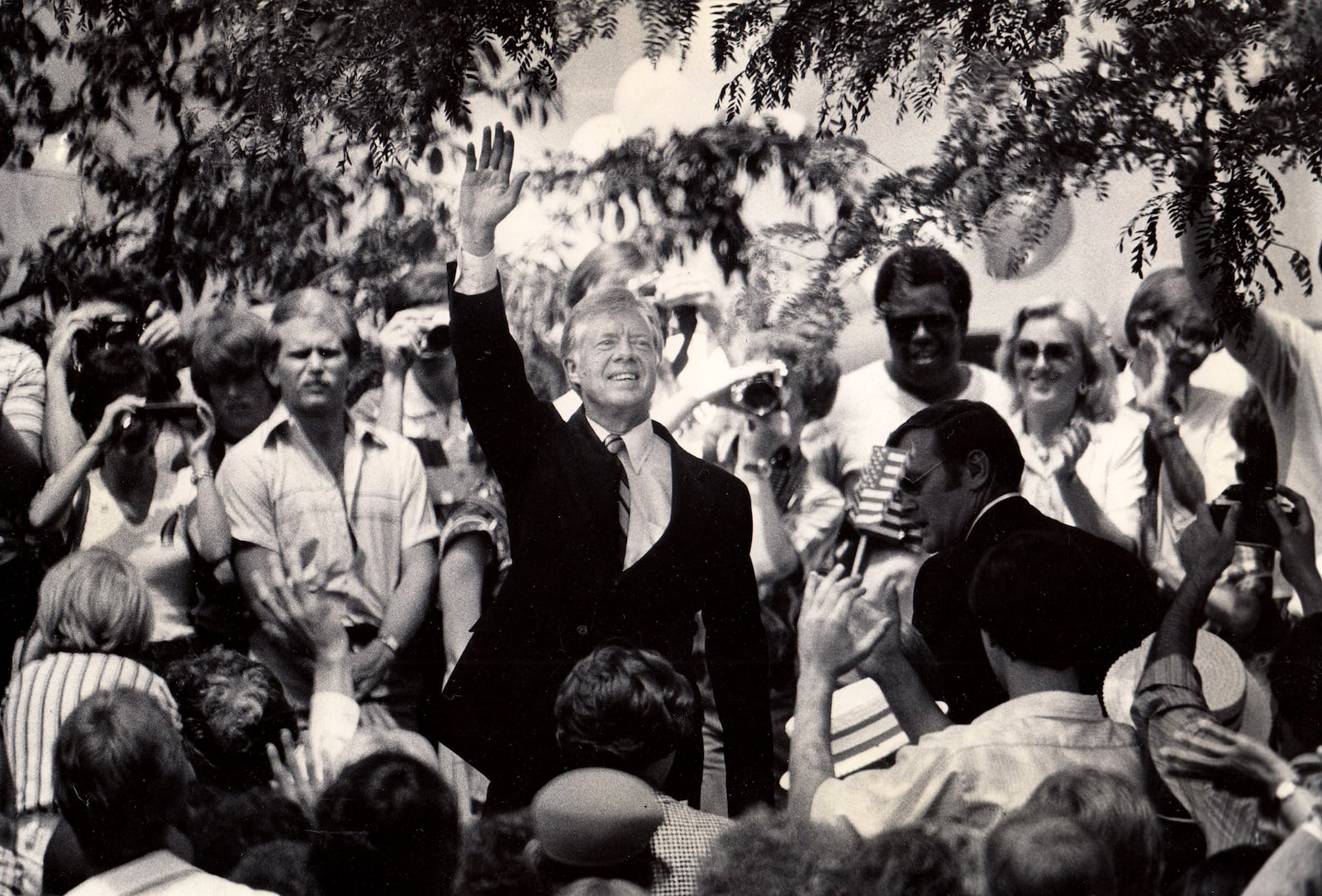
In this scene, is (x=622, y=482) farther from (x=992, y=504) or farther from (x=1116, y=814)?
(x=1116, y=814)

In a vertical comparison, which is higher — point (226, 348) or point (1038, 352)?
point (226, 348)

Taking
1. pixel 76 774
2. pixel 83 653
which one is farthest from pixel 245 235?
pixel 76 774

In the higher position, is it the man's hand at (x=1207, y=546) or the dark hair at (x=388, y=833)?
the man's hand at (x=1207, y=546)

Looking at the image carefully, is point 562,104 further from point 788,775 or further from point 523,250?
point 788,775

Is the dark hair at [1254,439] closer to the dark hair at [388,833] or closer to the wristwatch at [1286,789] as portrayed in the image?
the wristwatch at [1286,789]

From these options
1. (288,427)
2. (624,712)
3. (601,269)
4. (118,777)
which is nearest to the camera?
(624,712)

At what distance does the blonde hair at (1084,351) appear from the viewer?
4.88 m

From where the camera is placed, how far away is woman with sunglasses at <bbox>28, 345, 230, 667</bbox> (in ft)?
17.9

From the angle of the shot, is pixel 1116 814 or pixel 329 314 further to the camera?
pixel 329 314

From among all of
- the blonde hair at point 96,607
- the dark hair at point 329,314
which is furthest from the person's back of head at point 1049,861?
the blonde hair at point 96,607

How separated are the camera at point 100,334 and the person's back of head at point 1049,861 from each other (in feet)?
11.2

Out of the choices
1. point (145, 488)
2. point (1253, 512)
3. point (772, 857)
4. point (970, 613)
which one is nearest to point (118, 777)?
point (145, 488)

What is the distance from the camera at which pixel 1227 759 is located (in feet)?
15.2

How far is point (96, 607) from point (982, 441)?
2.93m
